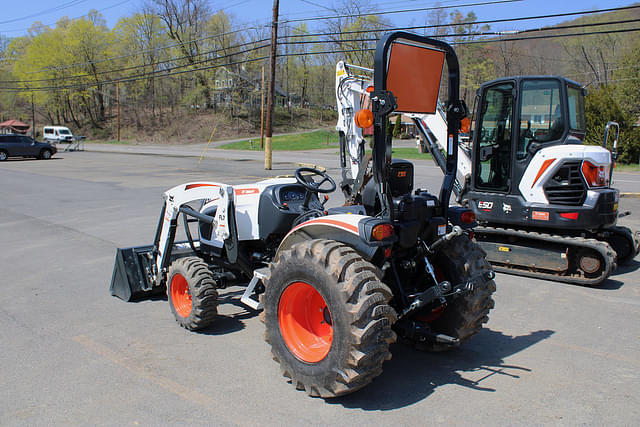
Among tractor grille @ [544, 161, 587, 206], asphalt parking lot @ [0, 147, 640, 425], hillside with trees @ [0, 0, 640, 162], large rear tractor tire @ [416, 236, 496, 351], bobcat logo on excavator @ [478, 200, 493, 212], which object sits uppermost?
hillside with trees @ [0, 0, 640, 162]

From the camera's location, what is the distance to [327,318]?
163 inches

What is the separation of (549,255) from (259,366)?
5005mm

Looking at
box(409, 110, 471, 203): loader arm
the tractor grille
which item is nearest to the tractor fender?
the tractor grille

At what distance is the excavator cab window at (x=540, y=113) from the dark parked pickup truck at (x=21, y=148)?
3340 centimetres

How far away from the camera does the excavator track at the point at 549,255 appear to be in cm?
709

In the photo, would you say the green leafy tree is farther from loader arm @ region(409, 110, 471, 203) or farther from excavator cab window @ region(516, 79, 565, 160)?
excavator cab window @ region(516, 79, 565, 160)

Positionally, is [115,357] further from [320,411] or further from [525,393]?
[525,393]

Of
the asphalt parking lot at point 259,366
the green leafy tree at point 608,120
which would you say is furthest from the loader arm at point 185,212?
the green leafy tree at point 608,120

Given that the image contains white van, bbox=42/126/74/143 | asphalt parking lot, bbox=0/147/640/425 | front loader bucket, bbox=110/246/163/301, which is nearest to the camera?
asphalt parking lot, bbox=0/147/640/425

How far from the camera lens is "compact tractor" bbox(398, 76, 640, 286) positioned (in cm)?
713

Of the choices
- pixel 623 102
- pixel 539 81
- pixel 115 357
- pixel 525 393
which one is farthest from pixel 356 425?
pixel 623 102

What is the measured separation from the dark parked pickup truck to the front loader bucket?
31.3 meters

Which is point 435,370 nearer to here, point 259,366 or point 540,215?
point 259,366

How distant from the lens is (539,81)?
7512 millimetres
